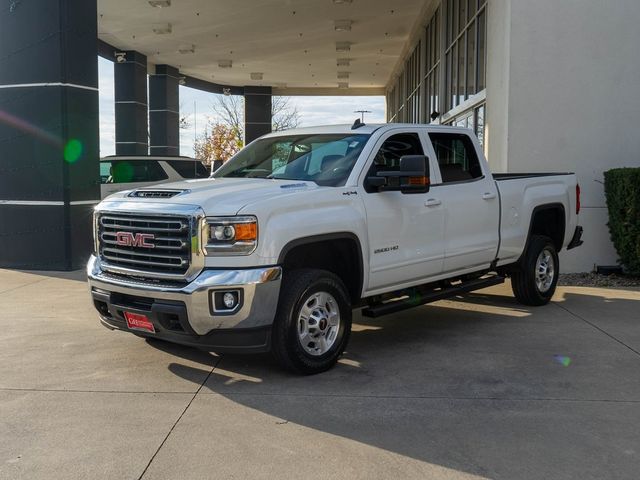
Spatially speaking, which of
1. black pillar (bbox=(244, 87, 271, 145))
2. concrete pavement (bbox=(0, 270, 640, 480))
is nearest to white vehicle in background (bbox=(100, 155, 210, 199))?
concrete pavement (bbox=(0, 270, 640, 480))

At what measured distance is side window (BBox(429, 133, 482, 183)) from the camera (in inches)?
268

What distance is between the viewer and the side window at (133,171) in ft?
50.2

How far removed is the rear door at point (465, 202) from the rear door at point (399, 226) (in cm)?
20

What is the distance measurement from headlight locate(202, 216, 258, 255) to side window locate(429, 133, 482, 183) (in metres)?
2.56

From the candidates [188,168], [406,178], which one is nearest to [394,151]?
[406,178]

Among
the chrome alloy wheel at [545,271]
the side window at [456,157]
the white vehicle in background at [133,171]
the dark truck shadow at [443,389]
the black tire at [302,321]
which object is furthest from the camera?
the white vehicle in background at [133,171]

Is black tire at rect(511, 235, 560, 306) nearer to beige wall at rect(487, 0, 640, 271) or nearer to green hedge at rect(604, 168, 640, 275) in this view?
green hedge at rect(604, 168, 640, 275)

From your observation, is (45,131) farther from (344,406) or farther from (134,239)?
(344,406)

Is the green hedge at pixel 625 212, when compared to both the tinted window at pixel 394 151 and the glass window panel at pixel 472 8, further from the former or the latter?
the glass window panel at pixel 472 8

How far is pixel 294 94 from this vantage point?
40.0 m

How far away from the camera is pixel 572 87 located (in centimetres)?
1034

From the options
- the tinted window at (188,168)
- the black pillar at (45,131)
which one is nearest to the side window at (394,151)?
the black pillar at (45,131)

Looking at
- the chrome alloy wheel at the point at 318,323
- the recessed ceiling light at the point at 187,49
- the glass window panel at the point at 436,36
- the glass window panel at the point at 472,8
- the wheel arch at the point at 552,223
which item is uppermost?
the recessed ceiling light at the point at 187,49

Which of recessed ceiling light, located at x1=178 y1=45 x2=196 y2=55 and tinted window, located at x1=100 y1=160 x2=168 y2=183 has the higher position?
recessed ceiling light, located at x1=178 y1=45 x2=196 y2=55
